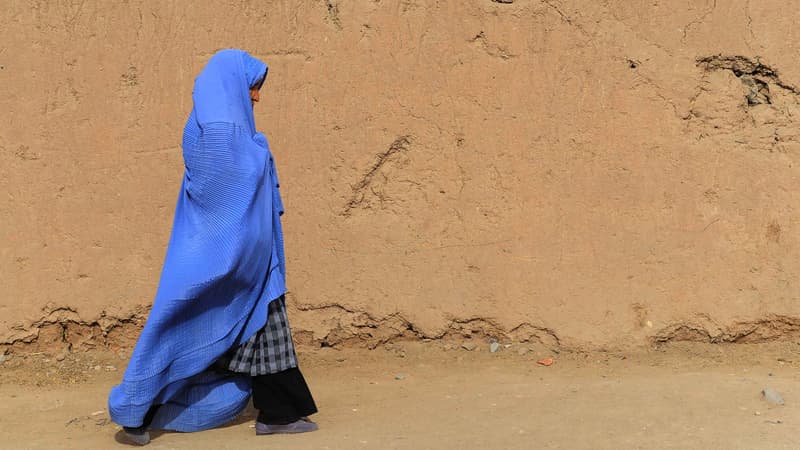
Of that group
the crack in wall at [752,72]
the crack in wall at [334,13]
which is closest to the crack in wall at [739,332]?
the crack in wall at [752,72]

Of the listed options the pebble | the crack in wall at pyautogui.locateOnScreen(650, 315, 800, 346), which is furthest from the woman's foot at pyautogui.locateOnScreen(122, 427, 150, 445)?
the pebble

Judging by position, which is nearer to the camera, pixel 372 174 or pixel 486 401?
pixel 486 401

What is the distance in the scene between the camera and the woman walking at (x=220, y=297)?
11.8 ft

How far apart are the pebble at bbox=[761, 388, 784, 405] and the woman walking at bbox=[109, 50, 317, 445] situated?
6.05 ft

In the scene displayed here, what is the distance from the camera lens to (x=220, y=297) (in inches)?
145

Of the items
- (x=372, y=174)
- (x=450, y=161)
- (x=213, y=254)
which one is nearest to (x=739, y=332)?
(x=450, y=161)

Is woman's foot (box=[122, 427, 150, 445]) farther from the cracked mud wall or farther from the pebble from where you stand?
the pebble

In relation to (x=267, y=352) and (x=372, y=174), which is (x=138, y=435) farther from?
(x=372, y=174)

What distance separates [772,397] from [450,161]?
1.73 meters

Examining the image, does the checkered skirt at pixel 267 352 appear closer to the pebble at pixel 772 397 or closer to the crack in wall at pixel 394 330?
the crack in wall at pixel 394 330

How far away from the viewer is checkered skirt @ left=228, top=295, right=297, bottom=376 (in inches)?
146

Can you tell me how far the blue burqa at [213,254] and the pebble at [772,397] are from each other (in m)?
2.00

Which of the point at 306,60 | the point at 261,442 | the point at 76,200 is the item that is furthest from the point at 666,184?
the point at 76,200

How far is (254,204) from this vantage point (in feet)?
12.0
